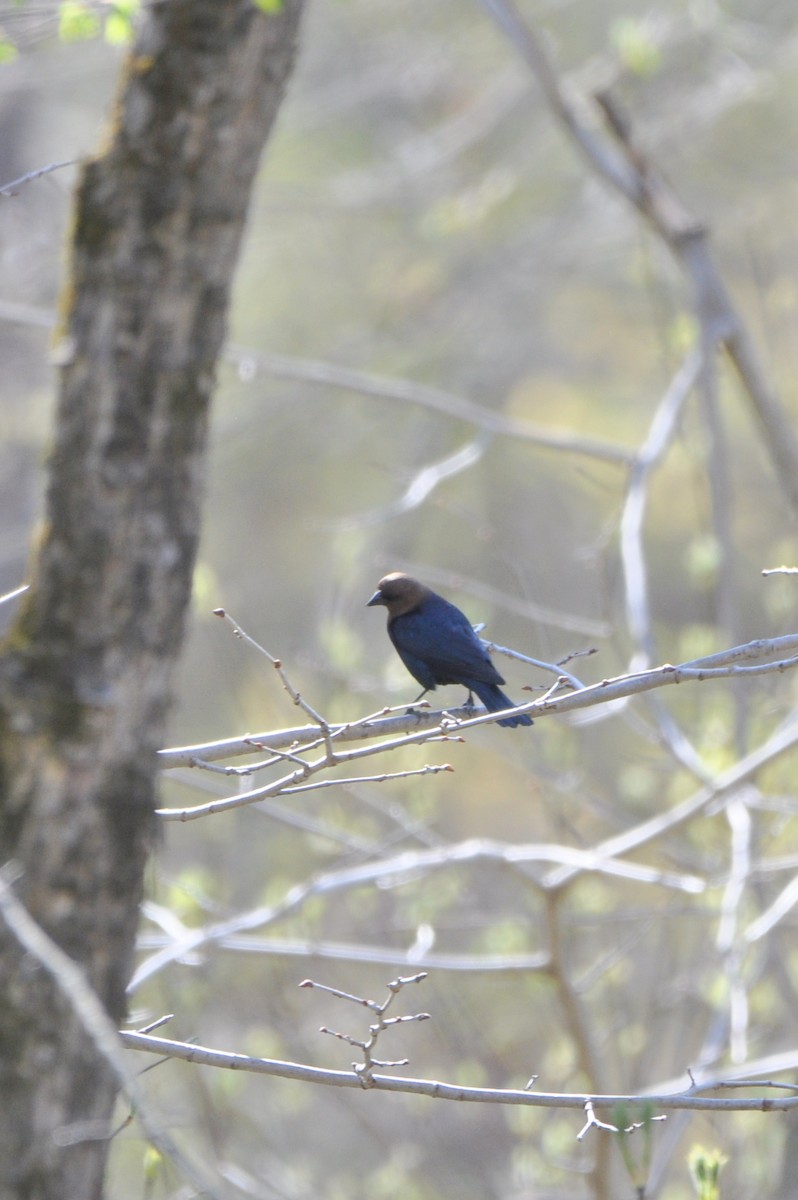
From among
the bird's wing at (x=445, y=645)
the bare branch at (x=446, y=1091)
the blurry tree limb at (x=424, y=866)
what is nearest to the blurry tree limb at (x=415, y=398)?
the bird's wing at (x=445, y=645)

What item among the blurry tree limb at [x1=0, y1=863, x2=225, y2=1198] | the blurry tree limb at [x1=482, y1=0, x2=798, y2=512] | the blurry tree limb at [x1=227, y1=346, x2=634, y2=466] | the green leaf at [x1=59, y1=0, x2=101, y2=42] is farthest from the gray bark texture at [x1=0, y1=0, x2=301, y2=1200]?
the blurry tree limb at [x1=482, y1=0, x2=798, y2=512]

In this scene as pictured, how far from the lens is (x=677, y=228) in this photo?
6.28 metres

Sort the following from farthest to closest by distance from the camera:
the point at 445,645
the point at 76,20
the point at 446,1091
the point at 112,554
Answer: the point at 445,645
the point at 76,20
the point at 446,1091
the point at 112,554

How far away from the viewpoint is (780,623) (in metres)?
6.55

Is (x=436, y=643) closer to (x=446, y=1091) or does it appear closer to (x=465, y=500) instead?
(x=446, y=1091)

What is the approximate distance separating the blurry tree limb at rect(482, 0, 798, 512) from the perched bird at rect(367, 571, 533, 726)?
1855mm

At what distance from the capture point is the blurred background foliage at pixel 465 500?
23.6 feet

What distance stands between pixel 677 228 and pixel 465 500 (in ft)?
26.3

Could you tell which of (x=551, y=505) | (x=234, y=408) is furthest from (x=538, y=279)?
(x=234, y=408)

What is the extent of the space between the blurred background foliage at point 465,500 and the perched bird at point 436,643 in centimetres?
72

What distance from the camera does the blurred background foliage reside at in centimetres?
721

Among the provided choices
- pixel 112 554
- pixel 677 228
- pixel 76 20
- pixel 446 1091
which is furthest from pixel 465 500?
pixel 112 554

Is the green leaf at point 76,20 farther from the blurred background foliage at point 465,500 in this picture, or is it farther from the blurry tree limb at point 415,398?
the blurred background foliage at point 465,500

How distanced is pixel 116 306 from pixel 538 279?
11797 millimetres
